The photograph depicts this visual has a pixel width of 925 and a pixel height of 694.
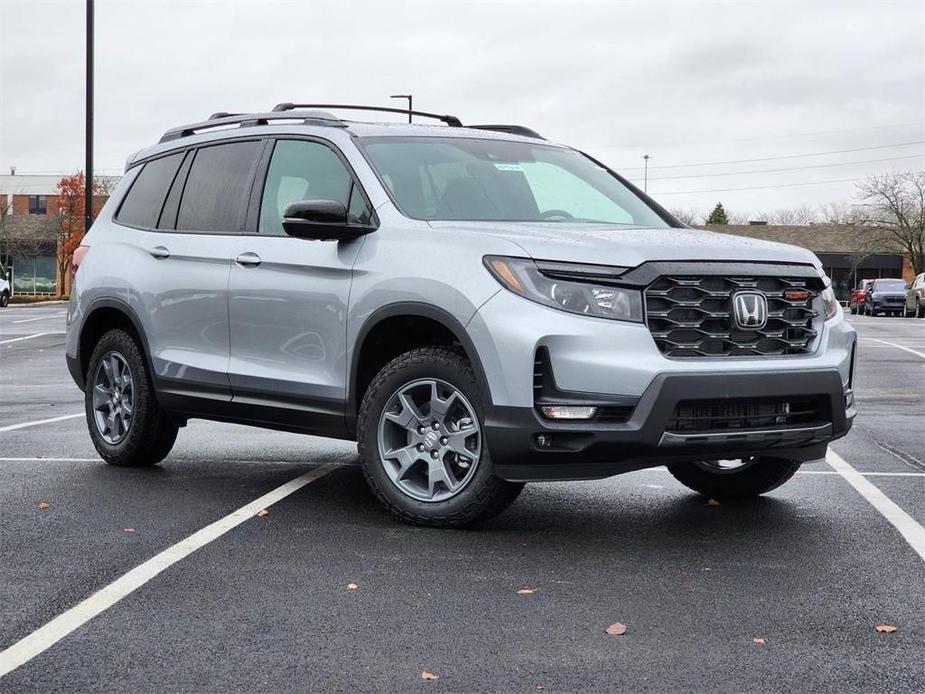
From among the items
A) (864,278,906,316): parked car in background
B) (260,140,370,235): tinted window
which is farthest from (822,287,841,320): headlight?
(864,278,906,316): parked car in background

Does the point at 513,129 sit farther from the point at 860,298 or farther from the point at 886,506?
the point at 860,298

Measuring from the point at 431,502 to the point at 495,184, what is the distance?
185cm

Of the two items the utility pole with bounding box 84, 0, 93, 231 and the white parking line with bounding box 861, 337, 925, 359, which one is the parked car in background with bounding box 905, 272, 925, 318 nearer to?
the white parking line with bounding box 861, 337, 925, 359

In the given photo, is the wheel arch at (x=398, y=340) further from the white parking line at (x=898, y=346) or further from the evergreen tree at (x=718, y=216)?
the evergreen tree at (x=718, y=216)

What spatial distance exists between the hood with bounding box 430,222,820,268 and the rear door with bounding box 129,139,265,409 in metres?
1.62

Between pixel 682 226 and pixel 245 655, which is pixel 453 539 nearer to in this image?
pixel 245 655

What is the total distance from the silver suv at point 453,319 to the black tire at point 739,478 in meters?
0.01

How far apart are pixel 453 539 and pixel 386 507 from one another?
0.50m

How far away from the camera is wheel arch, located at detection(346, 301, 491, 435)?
595 cm

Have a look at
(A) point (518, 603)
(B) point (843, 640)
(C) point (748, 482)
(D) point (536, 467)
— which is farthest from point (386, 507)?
(B) point (843, 640)

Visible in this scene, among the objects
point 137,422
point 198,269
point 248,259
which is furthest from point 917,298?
point 248,259

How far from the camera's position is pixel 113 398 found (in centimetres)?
848

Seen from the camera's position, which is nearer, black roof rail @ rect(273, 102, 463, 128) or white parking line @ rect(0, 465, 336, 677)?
white parking line @ rect(0, 465, 336, 677)

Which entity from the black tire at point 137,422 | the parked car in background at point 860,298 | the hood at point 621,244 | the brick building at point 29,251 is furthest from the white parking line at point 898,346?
the brick building at point 29,251
